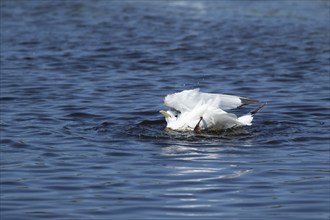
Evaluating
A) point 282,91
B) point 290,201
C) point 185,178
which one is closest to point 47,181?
point 185,178

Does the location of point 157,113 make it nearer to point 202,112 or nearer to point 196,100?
point 196,100

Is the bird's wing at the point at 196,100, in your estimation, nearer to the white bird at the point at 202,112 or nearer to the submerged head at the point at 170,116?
the white bird at the point at 202,112

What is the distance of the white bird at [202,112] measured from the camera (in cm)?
927

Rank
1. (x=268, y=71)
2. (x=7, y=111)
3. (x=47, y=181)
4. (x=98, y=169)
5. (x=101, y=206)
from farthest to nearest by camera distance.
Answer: (x=268, y=71) < (x=7, y=111) < (x=98, y=169) < (x=47, y=181) < (x=101, y=206)

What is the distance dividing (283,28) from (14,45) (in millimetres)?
5612

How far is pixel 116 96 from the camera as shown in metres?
12.0

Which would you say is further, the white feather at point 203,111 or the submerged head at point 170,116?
the submerged head at point 170,116

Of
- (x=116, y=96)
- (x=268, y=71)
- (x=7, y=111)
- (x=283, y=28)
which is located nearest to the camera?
(x=7, y=111)

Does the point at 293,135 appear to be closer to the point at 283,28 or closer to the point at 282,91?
the point at 282,91

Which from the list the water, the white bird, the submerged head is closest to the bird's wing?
the white bird

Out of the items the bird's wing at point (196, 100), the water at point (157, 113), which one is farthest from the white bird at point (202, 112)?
the water at point (157, 113)

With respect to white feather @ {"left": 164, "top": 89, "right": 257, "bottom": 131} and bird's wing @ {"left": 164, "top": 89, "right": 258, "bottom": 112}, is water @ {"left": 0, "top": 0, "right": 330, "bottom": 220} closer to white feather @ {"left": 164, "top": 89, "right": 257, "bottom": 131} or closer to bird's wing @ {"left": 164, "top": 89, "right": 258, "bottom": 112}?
white feather @ {"left": 164, "top": 89, "right": 257, "bottom": 131}

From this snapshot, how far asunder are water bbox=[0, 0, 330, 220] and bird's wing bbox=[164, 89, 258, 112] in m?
0.34

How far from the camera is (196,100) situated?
9477 mm
